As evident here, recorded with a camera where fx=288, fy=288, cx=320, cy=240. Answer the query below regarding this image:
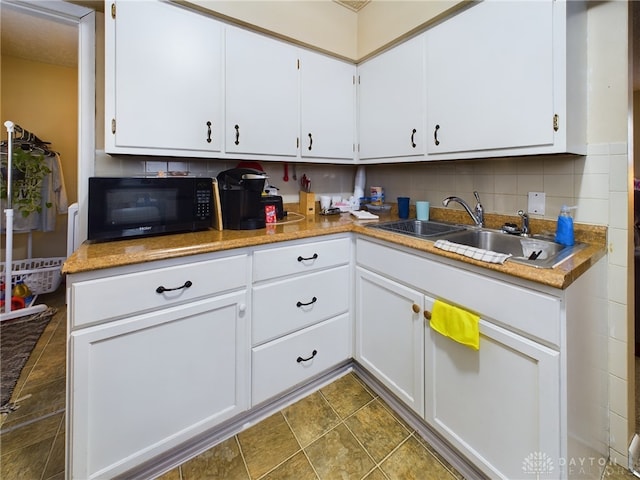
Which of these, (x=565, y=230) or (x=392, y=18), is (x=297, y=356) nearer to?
(x=565, y=230)

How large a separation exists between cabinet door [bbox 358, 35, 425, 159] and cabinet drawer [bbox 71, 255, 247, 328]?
46.5 inches

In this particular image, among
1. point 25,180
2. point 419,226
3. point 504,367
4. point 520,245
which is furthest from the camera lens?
point 25,180

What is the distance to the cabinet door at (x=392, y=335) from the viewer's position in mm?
1320

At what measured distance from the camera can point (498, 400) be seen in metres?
1.02

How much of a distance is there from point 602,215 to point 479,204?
0.51 m

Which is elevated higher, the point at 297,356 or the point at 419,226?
the point at 419,226

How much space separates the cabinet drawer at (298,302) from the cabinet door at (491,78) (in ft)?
3.06

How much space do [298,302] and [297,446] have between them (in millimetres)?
642

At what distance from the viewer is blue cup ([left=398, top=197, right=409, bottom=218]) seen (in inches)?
78.6

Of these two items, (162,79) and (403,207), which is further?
(403,207)

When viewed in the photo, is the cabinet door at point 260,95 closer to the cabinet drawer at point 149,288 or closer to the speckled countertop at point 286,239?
the speckled countertop at point 286,239

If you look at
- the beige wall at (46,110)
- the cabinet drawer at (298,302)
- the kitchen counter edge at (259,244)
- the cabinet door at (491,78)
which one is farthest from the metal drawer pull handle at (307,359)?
the beige wall at (46,110)

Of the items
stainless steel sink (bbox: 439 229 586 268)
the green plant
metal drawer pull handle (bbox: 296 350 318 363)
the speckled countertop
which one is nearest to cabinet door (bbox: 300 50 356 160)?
the speckled countertop

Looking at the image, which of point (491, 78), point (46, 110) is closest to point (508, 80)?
point (491, 78)
